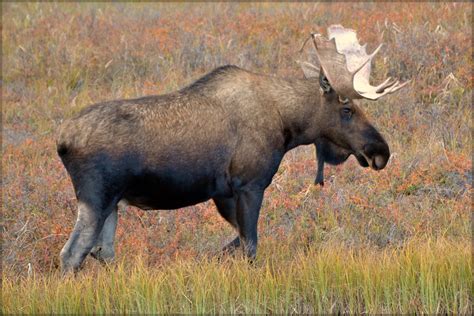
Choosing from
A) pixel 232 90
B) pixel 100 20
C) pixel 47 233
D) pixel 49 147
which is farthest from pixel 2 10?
pixel 232 90

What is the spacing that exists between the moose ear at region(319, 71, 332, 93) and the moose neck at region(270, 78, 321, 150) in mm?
94

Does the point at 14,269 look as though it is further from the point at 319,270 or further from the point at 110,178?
the point at 319,270

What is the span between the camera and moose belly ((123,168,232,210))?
741 cm

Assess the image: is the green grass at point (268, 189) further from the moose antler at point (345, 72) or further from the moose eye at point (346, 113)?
the moose antler at point (345, 72)

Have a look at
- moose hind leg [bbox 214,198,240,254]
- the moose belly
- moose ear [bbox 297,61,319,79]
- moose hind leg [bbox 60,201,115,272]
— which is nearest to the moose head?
moose ear [bbox 297,61,319,79]

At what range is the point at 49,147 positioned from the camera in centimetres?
1188

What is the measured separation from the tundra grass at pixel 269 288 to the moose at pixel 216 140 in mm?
341

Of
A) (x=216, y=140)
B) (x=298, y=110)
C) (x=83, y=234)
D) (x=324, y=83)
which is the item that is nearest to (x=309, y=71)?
(x=324, y=83)

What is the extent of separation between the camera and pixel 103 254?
774 centimetres

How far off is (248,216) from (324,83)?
1.26 m

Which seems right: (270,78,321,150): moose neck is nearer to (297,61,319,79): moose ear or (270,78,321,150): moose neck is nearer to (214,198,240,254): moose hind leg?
(297,61,319,79): moose ear

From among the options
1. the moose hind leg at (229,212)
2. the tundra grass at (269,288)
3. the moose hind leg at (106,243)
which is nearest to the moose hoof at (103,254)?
the moose hind leg at (106,243)

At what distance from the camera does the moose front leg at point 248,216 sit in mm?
7805

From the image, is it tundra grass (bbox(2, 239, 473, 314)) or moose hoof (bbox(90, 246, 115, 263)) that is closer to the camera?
tundra grass (bbox(2, 239, 473, 314))
